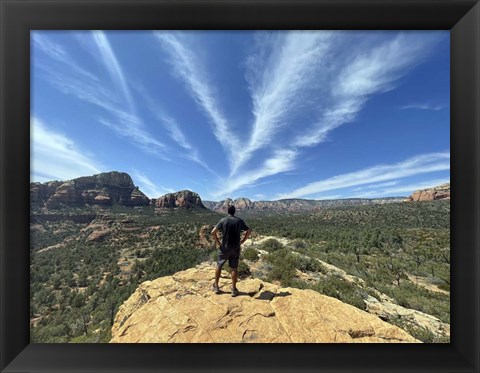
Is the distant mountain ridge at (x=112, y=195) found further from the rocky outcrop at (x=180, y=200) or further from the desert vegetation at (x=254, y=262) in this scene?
the desert vegetation at (x=254, y=262)

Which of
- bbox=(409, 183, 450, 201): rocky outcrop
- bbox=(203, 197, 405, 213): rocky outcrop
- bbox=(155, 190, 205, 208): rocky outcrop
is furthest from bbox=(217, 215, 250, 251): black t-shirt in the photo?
bbox=(409, 183, 450, 201): rocky outcrop

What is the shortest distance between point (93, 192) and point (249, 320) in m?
47.4

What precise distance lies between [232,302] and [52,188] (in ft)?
152

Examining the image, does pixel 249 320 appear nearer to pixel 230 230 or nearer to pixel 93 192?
pixel 230 230

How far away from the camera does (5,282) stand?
58.3 inches

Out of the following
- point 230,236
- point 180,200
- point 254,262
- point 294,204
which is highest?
point 230,236

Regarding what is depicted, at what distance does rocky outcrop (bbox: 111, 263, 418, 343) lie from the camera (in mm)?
2127

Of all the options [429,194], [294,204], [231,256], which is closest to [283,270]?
[231,256]

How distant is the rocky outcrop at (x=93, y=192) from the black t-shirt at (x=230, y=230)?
1526 inches

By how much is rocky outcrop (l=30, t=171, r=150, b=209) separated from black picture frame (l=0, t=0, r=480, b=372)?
126 feet

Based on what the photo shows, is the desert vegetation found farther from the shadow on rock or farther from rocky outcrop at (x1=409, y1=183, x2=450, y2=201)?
rocky outcrop at (x1=409, y1=183, x2=450, y2=201)
